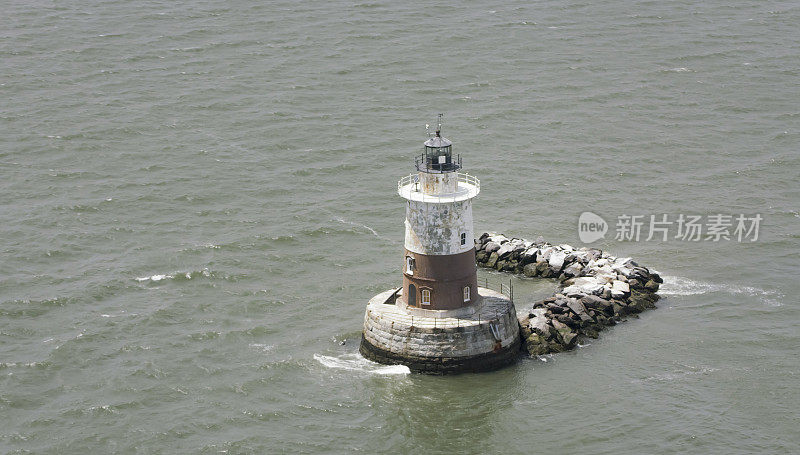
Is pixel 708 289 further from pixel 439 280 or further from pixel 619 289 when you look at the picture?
pixel 439 280

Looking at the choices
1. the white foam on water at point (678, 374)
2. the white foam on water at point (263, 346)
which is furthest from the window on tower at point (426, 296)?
the white foam on water at point (678, 374)

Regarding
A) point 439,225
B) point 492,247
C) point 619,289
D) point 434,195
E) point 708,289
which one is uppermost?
point 434,195

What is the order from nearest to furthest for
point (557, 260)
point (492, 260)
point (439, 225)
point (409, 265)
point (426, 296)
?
1. point (439, 225)
2. point (426, 296)
3. point (409, 265)
4. point (557, 260)
5. point (492, 260)

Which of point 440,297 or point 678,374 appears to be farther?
point 440,297

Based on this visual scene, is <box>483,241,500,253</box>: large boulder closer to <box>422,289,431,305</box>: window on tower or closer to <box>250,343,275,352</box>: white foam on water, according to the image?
<box>422,289,431,305</box>: window on tower

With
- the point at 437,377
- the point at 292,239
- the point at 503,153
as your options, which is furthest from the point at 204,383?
the point at 503,153

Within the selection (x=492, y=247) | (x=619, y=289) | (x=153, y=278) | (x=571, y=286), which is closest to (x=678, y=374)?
(x=619, y=289)

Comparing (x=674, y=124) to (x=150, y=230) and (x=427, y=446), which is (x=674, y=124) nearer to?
(x=150, y=230)
